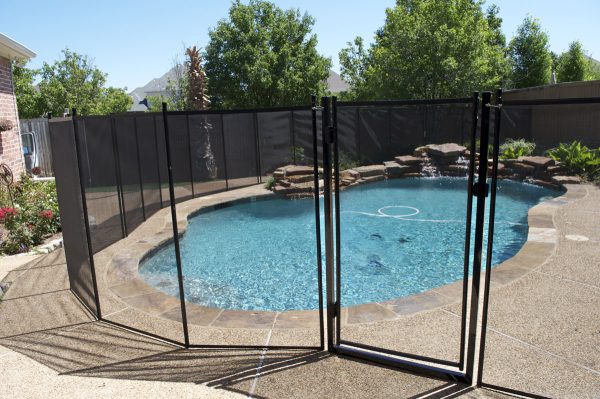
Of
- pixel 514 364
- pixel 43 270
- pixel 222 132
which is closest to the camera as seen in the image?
pixel 514 364

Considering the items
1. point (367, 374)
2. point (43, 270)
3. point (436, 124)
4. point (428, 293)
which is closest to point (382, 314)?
point (428, 293)

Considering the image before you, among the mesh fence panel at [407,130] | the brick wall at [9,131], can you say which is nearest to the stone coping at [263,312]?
the brick wall at [9,131]

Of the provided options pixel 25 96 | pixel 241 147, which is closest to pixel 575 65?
pixel 241 147

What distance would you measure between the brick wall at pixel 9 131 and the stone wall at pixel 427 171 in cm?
656

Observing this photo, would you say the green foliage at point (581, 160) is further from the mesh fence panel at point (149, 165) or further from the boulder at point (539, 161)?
the mesh fence panel at point (149, 165)

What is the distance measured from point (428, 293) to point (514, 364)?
155 cm

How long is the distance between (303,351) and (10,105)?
1116 cm

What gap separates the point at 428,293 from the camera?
16.2 feet

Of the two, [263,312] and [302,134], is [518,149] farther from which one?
[263,312]

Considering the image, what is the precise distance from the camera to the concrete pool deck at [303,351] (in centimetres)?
323

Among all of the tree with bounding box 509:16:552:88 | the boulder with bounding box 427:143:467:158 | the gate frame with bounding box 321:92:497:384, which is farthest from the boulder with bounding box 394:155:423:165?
the tree with bounding box 509:16:552:88

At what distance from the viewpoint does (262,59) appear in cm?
1862

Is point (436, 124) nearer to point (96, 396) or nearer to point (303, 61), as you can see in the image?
point (303, 61)

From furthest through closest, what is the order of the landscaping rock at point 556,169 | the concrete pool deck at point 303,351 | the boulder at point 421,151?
1. the boulder at point 421,151
2. the landscaping rock at point 556,169
3. the concrete pool deck at point 303,351
